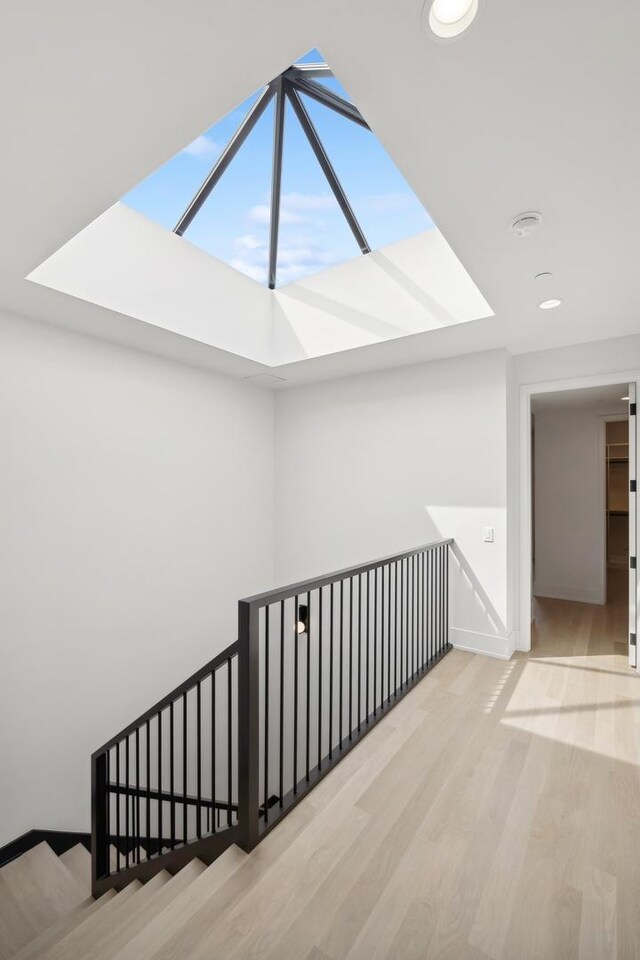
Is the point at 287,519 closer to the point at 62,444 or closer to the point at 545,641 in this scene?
Answer: the point at 62,444

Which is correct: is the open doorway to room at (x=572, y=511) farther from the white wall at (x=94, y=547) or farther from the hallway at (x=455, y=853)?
the white wall at (x=94, y=547)

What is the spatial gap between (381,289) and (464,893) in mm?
3710

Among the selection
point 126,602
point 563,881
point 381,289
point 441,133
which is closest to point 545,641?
point 563,881

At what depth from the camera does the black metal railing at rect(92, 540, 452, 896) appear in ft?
6.09

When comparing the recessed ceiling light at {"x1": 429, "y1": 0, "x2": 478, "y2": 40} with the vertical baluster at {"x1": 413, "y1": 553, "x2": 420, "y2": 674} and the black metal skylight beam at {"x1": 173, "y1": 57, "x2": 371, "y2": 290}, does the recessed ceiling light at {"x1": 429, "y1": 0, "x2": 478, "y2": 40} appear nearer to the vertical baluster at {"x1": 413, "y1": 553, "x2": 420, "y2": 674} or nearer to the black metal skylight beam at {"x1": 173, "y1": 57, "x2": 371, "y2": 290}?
the black metal skylight beam at {"x1": 173, "y1": 57, "x2": 371, "y2": 290}

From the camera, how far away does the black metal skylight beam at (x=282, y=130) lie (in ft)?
8.61

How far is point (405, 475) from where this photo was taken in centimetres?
437

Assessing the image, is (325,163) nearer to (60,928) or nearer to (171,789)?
(171,789)

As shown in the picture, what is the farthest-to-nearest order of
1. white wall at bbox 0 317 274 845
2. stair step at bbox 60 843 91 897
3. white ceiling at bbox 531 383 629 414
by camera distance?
white ceiling at bbox 531 383 629 414, white wall at bbox 0 317 274 845, stair step at bbox 60 843 91 897

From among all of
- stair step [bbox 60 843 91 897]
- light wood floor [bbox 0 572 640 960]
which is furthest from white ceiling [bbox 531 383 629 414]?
stair step [bbox 60 843 91 897]

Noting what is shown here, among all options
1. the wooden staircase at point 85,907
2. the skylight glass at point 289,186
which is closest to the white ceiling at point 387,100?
the skylight glass at point 289,186

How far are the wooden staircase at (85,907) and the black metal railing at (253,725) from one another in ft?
0.53

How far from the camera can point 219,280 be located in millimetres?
3824

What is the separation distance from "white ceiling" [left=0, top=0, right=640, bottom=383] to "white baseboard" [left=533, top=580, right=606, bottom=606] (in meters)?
4.55
